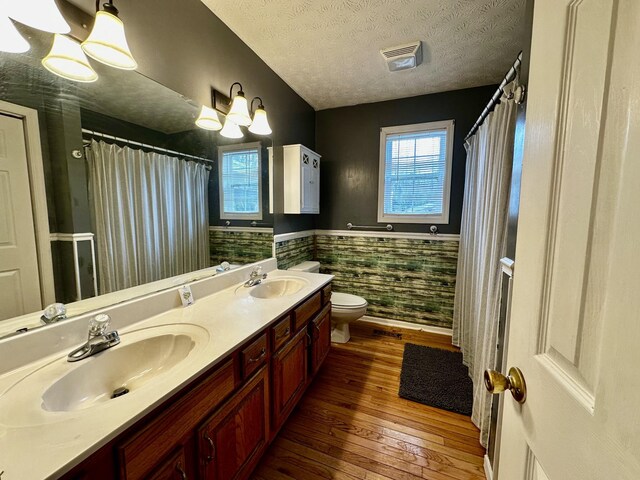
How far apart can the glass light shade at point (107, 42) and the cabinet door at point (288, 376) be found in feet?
4.67

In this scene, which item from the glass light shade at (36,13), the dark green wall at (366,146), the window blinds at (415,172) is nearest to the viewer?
the glass light shade at (36,13)

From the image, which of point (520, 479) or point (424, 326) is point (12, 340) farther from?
point (424, 326)

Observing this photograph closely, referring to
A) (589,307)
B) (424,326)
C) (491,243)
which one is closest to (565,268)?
(589,307)

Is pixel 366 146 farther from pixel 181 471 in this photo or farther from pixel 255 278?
pixel 181 471

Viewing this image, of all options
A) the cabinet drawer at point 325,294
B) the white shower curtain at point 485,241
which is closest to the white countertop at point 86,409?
the cabinet drawer at point 325,294

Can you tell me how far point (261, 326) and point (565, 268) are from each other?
3.36 feet

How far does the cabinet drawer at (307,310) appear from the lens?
4.88 ft

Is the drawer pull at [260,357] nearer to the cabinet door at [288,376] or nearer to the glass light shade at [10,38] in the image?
the cabinet door at [288,376]

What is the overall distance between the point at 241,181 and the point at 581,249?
182 centimetres

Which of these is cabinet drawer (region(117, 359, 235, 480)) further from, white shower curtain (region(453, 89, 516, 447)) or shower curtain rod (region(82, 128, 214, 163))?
white shower curtain (region(453, 89, 516, 447))

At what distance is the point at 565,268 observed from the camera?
43cm

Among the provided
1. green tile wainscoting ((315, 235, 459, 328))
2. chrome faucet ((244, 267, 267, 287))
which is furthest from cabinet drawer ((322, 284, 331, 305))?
green tile wainscoting ((315, 235, 459, 328))

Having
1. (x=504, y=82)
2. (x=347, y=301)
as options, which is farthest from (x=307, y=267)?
(x=504, y=82)

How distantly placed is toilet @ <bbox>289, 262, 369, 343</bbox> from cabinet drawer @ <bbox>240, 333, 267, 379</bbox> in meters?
1.19
